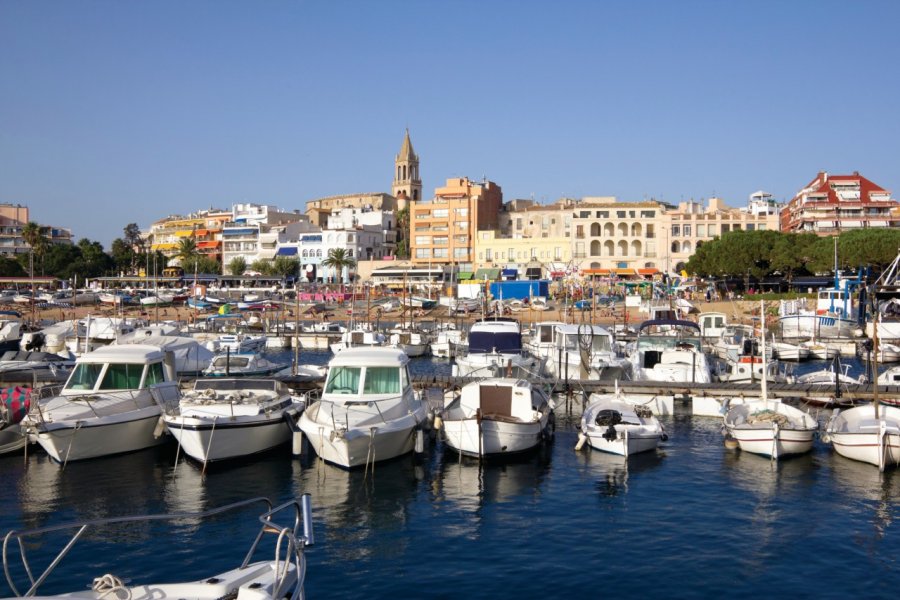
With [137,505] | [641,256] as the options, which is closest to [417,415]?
[137,505]

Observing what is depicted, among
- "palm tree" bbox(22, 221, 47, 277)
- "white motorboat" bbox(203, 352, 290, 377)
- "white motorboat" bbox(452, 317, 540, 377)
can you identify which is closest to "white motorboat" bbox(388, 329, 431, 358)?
"white motorboat" bbox(203, 352, 290, 377)

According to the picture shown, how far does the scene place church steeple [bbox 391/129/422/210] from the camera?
182m

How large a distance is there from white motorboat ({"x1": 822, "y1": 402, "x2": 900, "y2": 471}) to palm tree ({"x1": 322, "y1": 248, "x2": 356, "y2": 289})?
106 meters

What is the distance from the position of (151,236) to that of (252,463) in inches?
6726

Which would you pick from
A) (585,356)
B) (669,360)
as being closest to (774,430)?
(669,360)

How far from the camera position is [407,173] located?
597 ft

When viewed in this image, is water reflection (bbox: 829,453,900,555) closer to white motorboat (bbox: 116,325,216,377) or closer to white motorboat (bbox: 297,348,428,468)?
white motorboat (bbox: 297,348,428,468)

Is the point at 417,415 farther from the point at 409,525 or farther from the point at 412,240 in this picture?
the point at 412,240

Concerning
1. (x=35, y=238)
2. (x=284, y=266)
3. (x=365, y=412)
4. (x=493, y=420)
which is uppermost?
(x=35, y=238)

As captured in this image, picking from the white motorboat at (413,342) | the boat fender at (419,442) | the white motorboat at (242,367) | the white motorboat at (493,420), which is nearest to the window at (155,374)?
the boat fender at (419,442)

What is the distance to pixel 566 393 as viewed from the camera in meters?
34.5

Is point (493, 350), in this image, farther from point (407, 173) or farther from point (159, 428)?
point (407, 173)

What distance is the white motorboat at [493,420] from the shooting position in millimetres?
26156

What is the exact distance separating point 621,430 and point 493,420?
4.15 meters
